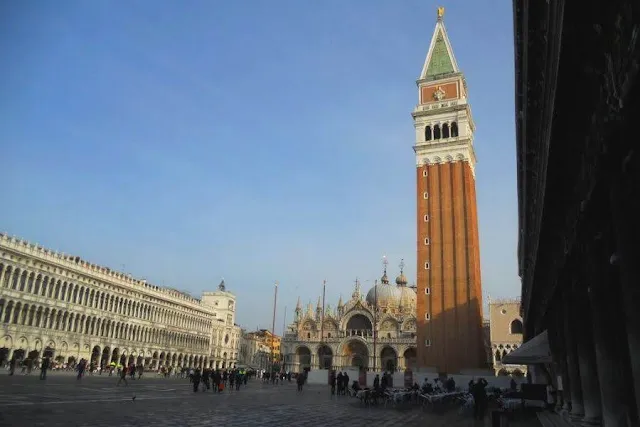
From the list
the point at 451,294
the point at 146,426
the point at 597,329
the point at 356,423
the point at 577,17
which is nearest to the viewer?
the point at 577,17

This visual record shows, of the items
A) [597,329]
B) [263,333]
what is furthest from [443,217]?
[263,333]

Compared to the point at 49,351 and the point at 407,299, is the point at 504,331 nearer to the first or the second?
the point at 407,299

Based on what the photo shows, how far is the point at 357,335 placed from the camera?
7288 cm

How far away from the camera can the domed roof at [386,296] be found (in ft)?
259

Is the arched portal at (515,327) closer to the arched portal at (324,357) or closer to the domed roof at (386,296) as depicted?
the domed roof at (386,296)

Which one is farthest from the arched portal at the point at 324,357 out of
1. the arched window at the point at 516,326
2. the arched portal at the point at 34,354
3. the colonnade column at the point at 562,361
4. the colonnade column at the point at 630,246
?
the colonnade column at the point at 630,246

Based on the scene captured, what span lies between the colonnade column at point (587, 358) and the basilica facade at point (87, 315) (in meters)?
45.0

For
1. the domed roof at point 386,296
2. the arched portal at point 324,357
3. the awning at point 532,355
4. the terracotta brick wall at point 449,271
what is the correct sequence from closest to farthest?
the awning at point 532,355 < the terracotta brick wall at point 449,271 < the arched portal at point 324,357 < the domed roof at point 386,296

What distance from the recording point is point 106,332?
2267 inches

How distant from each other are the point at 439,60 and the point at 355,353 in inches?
1708

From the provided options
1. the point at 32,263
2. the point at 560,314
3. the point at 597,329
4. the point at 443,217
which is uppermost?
the point at 443,217

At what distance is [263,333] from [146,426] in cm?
12809

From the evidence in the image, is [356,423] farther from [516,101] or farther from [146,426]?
[516,101]

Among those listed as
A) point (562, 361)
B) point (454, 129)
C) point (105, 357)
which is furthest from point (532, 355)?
point (105, 357)
